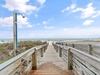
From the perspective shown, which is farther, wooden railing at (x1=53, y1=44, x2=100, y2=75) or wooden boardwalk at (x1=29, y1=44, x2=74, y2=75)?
wooden boardwalk at (x1=29, y1=44, x2=74, y2=75)

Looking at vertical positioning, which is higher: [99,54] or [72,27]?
[72,27]

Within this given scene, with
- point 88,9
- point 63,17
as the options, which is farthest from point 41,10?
point 88,9

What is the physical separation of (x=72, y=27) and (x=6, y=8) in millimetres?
14665

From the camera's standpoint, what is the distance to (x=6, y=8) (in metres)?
19.4

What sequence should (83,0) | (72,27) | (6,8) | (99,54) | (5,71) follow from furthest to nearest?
(72,27)
(6,8)
(83,0)
(99,54)
(5,71)

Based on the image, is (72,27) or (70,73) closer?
(70,73)

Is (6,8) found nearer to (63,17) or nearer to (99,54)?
(63,17)

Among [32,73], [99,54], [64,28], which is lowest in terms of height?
[32,73]

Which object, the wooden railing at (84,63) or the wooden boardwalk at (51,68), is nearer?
the wooden railing at (84,63)

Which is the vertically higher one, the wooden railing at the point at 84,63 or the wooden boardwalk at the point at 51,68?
the wooden railing at the point at 84,63

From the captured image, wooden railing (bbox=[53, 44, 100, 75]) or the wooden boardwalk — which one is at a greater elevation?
wooden railing (bbox=[53, 44, 100, 75])

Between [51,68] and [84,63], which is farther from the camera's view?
[51,68]

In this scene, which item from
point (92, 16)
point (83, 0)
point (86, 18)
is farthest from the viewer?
point (86, 18)

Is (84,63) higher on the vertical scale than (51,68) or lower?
higher
